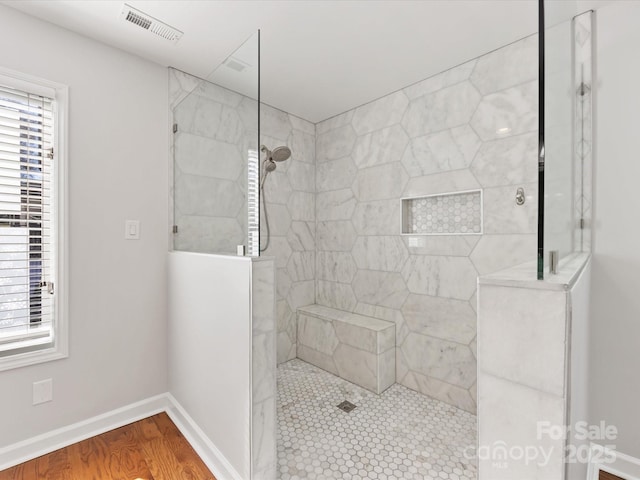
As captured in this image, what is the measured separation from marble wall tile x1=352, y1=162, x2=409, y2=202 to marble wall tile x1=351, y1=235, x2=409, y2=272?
13.9 inches

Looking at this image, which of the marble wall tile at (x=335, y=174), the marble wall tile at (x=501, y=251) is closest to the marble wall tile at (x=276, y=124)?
the marble wall tile at (x=335, y=174)

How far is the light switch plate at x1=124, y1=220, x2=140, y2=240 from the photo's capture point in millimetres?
1871

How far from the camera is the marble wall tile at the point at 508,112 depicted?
1730 mm

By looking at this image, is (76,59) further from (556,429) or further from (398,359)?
(398,359)

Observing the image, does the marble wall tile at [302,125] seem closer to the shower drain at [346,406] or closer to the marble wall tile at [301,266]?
the marble wall tile at [301,266]

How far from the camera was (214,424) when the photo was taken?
4.90 ft

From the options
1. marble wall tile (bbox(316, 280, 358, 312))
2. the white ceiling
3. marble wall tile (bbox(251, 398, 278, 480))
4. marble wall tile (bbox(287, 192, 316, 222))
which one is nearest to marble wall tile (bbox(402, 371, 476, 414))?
marble wall tile (bbox(316, 280, 358, 312))

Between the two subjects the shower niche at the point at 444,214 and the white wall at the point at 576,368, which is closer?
the white wall at the point at 576,368

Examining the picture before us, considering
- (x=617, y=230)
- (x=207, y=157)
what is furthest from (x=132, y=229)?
(x=617, y=230)

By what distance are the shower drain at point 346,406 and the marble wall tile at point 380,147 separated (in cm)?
182

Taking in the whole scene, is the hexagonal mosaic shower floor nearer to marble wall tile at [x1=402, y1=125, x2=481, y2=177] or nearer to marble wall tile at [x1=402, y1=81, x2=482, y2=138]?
marble wall tile at [x1=402, y1=125, x2=481, y2=177]

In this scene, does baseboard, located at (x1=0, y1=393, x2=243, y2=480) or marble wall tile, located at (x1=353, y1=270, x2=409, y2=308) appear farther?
marble wall tile, located at (x1=353, y1=270, x2=409, y2=308)

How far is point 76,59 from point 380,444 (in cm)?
276

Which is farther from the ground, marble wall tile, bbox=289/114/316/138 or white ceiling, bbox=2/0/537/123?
white ceiling, bbox=2/0/537/123
